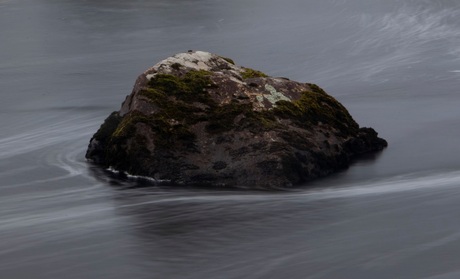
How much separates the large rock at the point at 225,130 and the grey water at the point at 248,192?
0.33m

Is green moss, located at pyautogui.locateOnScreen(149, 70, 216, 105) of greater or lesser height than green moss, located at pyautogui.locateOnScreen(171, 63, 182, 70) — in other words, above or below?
below

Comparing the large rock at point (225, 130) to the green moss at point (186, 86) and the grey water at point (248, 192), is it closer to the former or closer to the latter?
the green moss at point (186, 86)

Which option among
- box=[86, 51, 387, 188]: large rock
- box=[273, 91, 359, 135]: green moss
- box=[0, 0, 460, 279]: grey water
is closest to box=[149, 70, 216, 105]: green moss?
box=[86, 51, 387, 188]: large rock

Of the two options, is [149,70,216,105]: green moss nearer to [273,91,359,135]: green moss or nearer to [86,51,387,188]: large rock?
[86,51,387,188]: large rock

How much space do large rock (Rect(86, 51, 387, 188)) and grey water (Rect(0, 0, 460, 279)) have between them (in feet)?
1.07

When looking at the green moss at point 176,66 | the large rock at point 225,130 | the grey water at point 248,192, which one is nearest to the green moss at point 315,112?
the large rock at point 225,130

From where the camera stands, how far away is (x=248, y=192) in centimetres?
1141

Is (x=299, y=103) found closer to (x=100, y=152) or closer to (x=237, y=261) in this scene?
(x=100, y=152)

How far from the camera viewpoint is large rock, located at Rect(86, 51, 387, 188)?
1203 cm

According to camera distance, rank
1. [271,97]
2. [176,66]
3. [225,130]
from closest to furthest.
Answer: [225,130] < [271,97] < [176,66]

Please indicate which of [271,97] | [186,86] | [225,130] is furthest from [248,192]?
[186,86]

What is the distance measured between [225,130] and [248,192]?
121 cm

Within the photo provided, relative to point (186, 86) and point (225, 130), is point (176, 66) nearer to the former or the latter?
point (186, 86)

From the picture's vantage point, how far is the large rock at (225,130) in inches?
474
